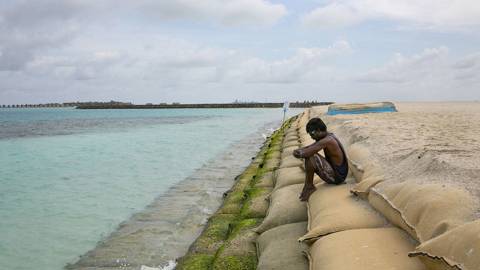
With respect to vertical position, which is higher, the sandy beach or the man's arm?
the man's arm

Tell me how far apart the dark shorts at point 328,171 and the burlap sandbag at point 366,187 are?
20.1 inches

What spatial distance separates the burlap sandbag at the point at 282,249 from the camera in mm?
3125

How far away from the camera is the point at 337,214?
3357 mm

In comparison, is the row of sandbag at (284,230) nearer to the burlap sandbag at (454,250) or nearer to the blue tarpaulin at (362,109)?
the burlap sandbag at (454,250)

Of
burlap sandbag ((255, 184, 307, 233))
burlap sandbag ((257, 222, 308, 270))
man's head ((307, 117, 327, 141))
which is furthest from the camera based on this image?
man's head ((307, 117, 327, 141))

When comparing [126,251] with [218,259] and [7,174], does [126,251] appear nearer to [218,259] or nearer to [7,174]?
[218,259]

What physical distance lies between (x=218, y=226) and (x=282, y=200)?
32.5 inches

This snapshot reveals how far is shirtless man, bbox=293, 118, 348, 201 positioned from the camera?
4.34 m

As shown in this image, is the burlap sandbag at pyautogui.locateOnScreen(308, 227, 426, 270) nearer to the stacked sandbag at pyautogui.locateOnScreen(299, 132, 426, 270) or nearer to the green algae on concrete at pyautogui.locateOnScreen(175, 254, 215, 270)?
the stacked sandbag at pyautogui.locateOnScreen(299, 132, 426, 270)

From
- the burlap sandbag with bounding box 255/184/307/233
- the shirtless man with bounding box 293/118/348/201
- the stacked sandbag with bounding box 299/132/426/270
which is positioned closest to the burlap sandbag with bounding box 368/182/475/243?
the stacked sandbag with bounding box 299/132/426/270

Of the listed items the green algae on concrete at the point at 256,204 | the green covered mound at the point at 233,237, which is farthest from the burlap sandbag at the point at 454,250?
the green algae on concrete at the point at 256,204

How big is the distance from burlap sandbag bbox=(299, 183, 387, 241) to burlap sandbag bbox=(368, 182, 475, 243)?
125 mm

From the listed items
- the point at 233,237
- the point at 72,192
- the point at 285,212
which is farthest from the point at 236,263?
the point at 72,192

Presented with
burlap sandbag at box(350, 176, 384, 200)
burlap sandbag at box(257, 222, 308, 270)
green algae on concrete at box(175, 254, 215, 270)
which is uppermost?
burlap sandbag at box(350, 176, 384, 200)
